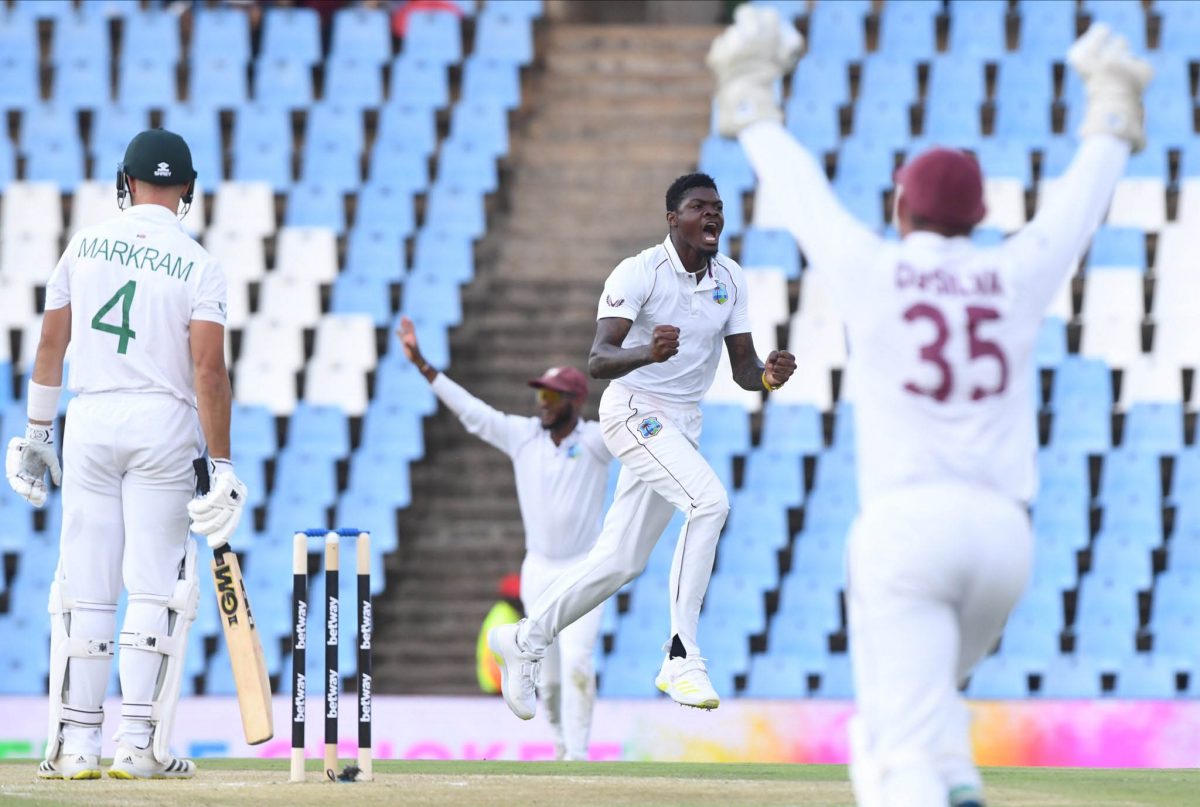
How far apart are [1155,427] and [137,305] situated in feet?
35.5

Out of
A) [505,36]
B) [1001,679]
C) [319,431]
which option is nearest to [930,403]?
[1001,679]

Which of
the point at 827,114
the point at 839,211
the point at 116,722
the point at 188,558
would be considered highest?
the point at 827,114

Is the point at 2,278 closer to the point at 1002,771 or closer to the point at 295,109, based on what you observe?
the point at 295,109

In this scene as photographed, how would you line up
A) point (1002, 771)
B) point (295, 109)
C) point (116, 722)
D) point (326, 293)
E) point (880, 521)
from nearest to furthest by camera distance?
1. point (880, 521)
2. point (1002, 771)
3. point (116, 722)
4. point (326, 293)
5. point (295, 109)

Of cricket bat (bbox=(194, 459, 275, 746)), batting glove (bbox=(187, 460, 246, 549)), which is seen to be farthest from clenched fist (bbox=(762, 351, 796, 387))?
cricket bat (bbox=(194, 459, 275, 746))

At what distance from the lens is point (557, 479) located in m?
11.0

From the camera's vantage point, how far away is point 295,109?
18.2 meters

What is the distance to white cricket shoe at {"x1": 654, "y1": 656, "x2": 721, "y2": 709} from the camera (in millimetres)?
7227

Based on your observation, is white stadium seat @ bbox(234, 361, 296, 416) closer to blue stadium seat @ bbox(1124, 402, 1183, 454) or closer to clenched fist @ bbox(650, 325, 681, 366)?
blue stadium seat @ bbox(1124, 402, 1183, 454)

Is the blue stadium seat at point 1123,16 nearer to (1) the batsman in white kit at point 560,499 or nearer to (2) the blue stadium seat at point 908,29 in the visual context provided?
(2) the blue stadium seat at point 908,29

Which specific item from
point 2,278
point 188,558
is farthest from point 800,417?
point 188,558

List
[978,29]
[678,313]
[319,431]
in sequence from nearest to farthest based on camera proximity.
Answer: [678,313], [319,431], [978,29]

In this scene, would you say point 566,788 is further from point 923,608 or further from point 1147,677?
point 1147,677

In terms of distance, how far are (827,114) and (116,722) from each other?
8843 mm
